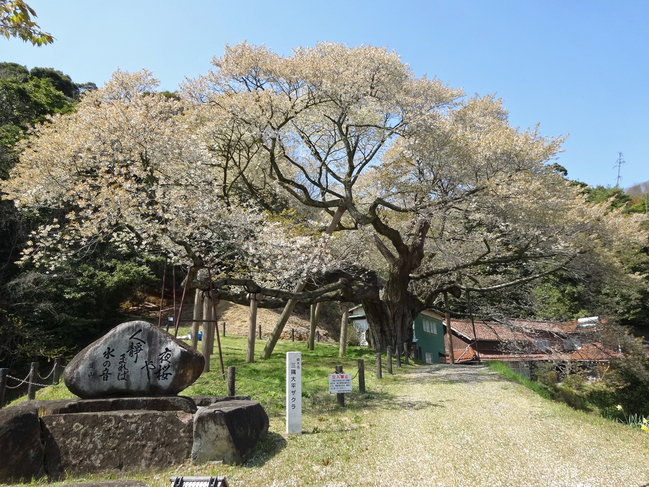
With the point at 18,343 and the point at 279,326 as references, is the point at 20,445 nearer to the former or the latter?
the point at 279,326

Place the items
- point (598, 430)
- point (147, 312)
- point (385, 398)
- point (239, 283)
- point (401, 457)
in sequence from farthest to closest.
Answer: point (147, 312), point (239, 283), point (385, 398), point (598, 430), point (401, 457)

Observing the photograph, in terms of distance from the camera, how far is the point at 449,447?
719 centimetres

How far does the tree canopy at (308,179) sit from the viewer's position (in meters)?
13.6

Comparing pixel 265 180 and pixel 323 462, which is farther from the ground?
pixel 265 180

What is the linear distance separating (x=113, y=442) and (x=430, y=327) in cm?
3135

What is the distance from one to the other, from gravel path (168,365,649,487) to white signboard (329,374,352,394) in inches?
19.7

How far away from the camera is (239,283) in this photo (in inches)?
462

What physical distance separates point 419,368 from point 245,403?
Result: 37.9ft

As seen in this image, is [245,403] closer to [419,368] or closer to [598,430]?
[598,430]

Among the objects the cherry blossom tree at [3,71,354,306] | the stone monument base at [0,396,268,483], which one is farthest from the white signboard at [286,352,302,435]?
the cherry blossom tree at [3,71,354,306]

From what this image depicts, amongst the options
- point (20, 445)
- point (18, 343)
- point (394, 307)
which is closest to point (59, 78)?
point (18, 343)

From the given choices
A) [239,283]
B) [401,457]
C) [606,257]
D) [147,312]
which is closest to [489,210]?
[606,257]

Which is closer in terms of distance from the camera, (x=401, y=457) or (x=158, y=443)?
(x=158, y=443)

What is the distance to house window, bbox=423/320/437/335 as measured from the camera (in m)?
33.8
